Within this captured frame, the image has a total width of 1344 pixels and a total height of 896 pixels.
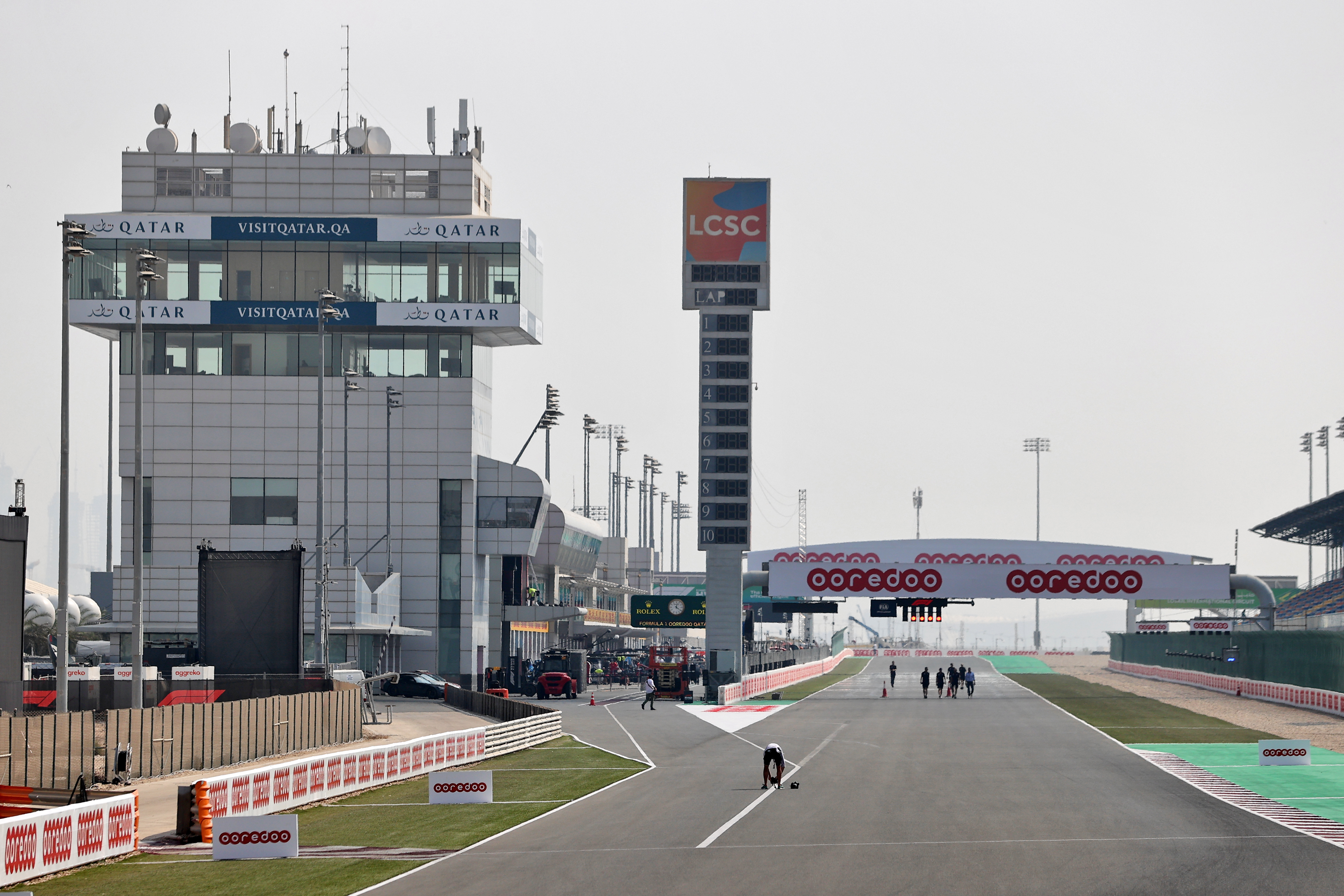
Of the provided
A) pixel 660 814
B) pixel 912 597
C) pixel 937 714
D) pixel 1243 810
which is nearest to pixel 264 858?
pixel 660 814

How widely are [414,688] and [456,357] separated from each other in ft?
71.1

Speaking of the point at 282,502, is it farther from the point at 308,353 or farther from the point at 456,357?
the point at 456,357

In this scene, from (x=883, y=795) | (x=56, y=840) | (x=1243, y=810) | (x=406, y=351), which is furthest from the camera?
(x=406, y=351)

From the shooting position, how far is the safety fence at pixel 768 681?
7688cm

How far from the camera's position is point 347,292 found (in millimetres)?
89938

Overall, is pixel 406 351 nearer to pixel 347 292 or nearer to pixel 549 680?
pixel 347 292

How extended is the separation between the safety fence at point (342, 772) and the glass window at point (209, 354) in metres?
48.4

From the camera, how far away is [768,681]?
90.4 m

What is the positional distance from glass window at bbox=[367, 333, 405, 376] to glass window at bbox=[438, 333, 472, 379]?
2349 mm

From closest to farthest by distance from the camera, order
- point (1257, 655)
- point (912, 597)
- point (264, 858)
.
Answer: point (264, 858)
point (1257, 655)
point (912, 597)

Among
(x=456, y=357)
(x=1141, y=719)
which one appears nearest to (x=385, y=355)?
(x=456, y=357)

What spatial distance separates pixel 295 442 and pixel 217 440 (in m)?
4.53

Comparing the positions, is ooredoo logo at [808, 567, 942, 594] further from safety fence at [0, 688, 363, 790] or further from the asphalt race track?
safety fence at [0, 688, 363, 790]

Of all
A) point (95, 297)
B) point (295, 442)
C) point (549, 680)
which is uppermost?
point (95, 297)
